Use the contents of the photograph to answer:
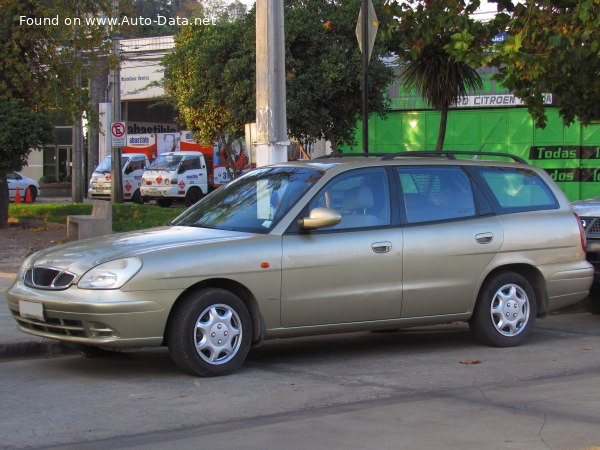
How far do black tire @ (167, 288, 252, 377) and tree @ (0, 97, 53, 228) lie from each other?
11.0m

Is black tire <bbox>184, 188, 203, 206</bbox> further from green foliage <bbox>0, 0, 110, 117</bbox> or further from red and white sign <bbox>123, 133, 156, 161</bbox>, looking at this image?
green foliage <bbox>0, 0, 110, 117</bbox>

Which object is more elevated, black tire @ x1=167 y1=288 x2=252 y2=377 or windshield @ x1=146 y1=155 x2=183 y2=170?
windshield @ x1=146 y1=155 x2=183 y2=170

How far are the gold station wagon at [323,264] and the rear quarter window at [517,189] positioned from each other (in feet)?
0.05

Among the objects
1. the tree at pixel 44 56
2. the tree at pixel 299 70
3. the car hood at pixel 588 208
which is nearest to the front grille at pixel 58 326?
the car hood at pixel 588 208

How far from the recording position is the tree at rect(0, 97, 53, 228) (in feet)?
55.2

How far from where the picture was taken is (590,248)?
10.0m

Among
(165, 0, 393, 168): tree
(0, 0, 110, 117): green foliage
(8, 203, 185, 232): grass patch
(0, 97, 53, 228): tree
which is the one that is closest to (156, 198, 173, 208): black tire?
(8, 203, 185, 232): grass patch

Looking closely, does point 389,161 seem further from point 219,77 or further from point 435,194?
point 219,77

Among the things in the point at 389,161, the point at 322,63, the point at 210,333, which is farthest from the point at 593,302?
the point at 322,63

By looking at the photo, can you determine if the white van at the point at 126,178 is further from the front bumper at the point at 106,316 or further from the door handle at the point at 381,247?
the front bumper at the point at 106,316

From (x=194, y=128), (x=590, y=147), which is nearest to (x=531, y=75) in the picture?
(x=194, y=128)

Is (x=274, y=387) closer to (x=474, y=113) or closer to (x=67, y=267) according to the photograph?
(x=67, y=267)

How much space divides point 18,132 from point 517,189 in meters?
11.1

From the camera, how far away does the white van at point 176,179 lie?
3088 cm
